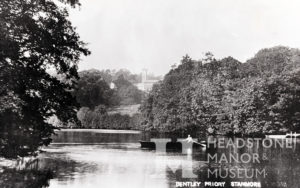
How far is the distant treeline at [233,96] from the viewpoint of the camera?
6638 centimetres

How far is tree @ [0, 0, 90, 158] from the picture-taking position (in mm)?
20312

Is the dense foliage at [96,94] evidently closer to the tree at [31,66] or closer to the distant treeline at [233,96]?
the distant treeline at [233,96]

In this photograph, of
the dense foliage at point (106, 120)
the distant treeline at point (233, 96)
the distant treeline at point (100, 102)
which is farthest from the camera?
the distant treeline at point (100, 102)

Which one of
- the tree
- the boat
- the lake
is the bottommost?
the lake

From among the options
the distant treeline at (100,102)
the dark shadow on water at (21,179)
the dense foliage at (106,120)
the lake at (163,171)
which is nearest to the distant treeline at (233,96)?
the lake at (163,171)

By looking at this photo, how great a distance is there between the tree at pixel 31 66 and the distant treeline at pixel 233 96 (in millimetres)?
47304

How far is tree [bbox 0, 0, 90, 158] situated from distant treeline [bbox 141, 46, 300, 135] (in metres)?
47.3

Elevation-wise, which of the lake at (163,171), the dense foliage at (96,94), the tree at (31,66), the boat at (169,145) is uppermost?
the dense foliage at (96,94)

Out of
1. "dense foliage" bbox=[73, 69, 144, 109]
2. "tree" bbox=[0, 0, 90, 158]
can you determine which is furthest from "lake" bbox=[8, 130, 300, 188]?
"dense foliage" bbox=[73, 69, 144, 109]

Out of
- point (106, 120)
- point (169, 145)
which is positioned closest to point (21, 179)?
point (169, 145)

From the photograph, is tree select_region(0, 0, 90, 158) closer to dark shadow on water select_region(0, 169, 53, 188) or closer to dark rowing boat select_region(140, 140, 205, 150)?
dark shadow on water select_region(0, 169, 53, 188)

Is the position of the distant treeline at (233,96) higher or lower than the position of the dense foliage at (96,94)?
lower

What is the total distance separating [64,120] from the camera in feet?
76.5

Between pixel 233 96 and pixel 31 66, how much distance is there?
53705 millimetres
